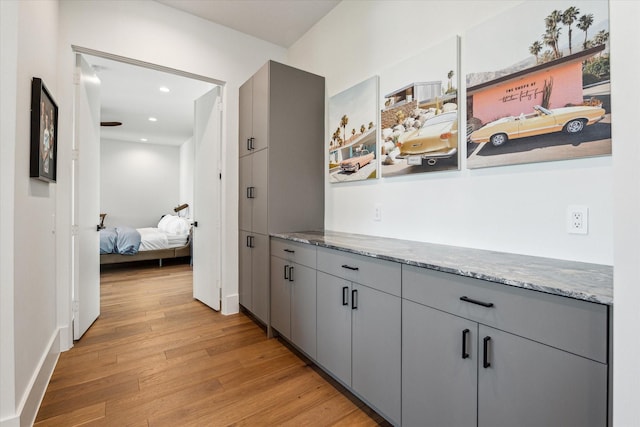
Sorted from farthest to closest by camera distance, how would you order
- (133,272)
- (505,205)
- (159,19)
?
(133,272)
(159,19)
(505,205)

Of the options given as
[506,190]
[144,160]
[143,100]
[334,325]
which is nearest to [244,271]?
[334,325]

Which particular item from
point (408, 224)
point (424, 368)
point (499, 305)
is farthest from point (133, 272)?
point (499, 305)

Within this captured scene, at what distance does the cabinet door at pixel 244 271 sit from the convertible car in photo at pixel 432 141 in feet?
5.66

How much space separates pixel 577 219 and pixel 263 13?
117 inches

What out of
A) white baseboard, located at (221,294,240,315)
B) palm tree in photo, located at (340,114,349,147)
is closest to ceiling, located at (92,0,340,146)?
palm tree in photo, located at (340,114,349,147)

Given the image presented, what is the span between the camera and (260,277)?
2719 millimetres

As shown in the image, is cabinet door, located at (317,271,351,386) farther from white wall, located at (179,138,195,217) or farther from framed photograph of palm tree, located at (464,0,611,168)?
white wall, located at (179,138,195,217)

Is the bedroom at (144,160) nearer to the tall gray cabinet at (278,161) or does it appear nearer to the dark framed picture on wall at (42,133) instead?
the tall gray cabinet at (278,161)

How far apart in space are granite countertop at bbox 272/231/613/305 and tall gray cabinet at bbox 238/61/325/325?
0.98 meters

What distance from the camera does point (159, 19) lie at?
2.71 m

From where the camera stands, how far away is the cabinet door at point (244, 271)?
2.94 metres

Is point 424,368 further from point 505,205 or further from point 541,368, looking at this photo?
point 505,205

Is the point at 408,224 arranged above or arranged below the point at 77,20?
below

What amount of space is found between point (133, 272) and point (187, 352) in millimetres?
3427
